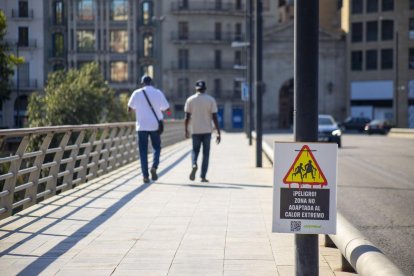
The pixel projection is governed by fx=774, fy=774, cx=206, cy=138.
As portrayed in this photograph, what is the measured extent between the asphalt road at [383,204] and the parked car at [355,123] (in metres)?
Answer: 52.6

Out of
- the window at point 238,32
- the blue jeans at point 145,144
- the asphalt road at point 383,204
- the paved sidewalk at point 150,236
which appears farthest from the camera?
the window at point 238,32

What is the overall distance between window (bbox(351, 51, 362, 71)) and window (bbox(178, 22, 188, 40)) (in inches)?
717

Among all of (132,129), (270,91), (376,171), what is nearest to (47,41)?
(270,91)

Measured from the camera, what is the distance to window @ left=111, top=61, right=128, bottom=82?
81438 mm

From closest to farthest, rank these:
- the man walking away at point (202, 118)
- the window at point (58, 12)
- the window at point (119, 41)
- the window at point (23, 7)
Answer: the man walking away at point (202, 118) < the window at point (23, 7) < the window at point (58, 12) < the window at point (119, 41)

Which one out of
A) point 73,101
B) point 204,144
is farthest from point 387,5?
point 204,144

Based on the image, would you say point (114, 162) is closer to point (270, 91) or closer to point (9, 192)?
point (9, 192)

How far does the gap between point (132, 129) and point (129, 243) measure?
14.8 m

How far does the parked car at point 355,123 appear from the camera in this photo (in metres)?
72.9

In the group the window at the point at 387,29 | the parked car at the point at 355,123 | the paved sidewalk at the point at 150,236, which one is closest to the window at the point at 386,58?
the window at the point at 387,29

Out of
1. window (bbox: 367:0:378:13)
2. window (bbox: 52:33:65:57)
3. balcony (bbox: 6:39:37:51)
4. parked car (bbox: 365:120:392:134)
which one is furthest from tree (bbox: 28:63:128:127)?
window (bbox: 367:0:378:13)

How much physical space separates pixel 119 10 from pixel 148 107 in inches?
2707

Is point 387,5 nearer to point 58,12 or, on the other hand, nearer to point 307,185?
point 58,12

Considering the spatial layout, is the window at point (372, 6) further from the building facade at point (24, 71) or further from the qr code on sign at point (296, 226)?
the qr code on sign at point (296, 226)
